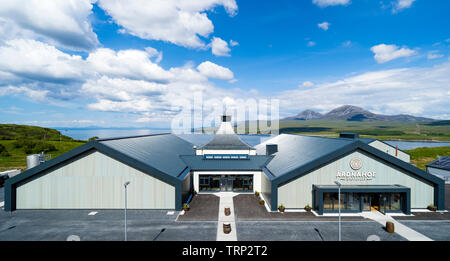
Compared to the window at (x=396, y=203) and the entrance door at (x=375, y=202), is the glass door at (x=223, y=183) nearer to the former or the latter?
the entrance door at (x=375, y=202)

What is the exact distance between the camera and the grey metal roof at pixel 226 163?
116 feet

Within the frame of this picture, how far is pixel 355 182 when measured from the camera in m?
27.0

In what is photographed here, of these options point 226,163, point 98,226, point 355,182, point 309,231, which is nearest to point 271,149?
point 226,163

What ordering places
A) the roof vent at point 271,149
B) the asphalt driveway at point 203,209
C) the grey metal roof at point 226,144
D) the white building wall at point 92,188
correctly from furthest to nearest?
the grey metal roof at point 226,144 → the roof vent at point 271,149 → the white building wall at point 92,188 → the asphalt driveway at point 203,209

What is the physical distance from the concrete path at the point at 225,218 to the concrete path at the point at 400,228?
16.2 metres

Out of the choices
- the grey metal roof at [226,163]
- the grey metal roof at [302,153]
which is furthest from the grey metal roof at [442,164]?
the grey metal roof at [226,163]

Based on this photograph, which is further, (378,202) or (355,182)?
(355,182)

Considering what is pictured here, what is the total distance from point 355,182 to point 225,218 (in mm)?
17440

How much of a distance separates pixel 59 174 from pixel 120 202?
8583mm

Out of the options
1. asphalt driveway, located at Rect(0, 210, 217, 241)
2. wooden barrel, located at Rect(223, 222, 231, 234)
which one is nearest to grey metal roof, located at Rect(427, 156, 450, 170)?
wooden barrel, located at Rect(223, 222, 231, 234)

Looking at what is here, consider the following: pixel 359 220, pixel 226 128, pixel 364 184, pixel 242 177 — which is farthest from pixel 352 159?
pixel 226 128

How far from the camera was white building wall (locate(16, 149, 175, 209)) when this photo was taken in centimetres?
2656

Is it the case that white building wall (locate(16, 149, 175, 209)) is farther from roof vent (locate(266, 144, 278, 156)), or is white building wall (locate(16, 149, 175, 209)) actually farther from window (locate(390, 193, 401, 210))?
window (locate(390, 193, 401, 210))

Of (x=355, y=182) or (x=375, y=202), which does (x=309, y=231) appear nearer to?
(x=355, y=182)
